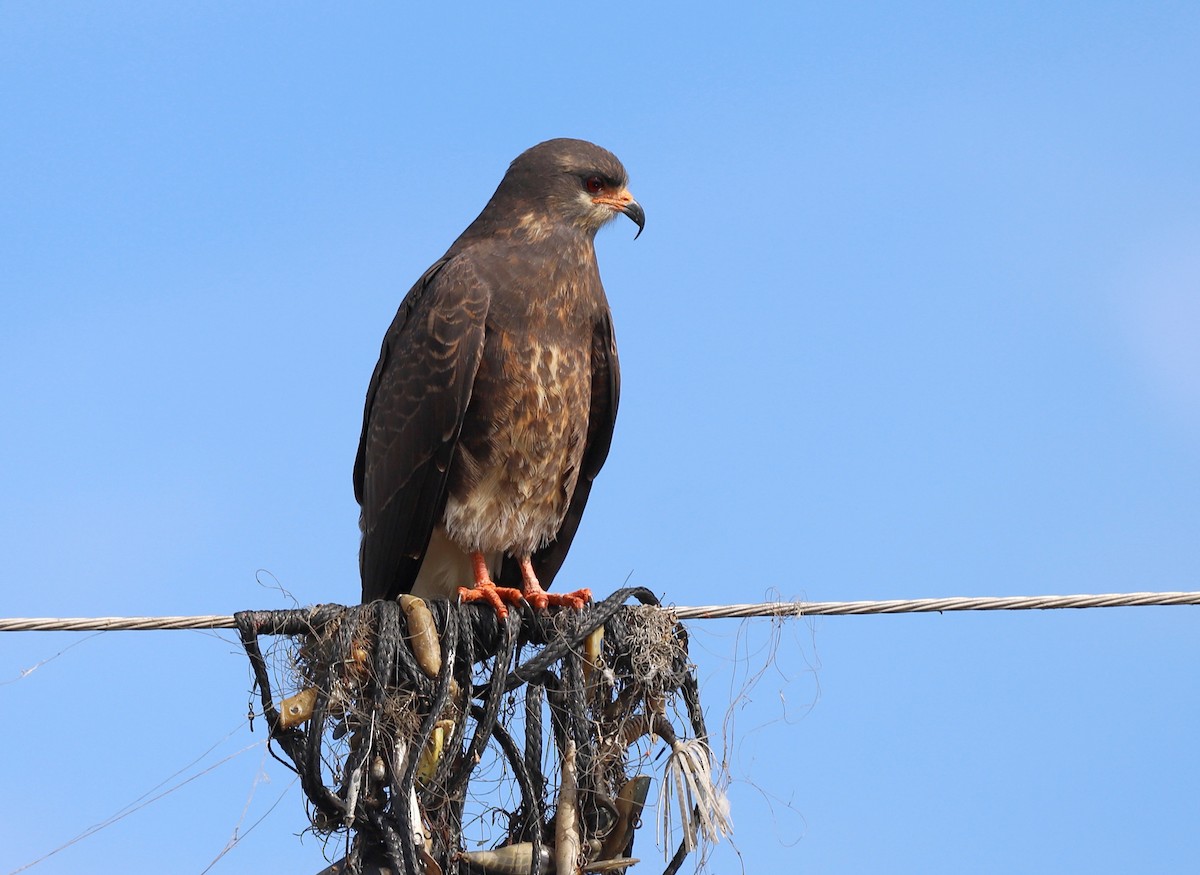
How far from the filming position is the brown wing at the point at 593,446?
659 cm

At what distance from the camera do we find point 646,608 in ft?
16.9

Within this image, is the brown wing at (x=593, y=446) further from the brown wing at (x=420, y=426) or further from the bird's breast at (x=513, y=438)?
the brown wing at (x=420, y=426)

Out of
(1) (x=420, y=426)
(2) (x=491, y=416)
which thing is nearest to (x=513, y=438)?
(2) (x=491, y=416)

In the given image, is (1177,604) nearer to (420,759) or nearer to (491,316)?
(420,759)

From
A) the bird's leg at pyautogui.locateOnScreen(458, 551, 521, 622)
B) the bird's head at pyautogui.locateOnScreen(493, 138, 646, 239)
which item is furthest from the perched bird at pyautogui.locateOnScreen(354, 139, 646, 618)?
the bird's leg at pyautogui.locateOnScreen(458, 551, 521, 622)

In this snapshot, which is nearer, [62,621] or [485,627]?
[62,621]

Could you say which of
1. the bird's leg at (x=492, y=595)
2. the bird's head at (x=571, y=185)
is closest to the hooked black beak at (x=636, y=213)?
the bird's head at (x=571, y=185)

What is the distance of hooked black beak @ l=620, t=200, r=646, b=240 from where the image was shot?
6969 mm

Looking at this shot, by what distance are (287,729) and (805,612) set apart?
1.59 m

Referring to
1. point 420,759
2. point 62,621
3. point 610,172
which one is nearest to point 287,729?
point 420,759

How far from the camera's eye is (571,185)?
6.86 m

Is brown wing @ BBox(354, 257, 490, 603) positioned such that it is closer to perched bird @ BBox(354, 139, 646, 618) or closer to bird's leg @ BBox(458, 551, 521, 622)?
perched bird @ BBox(354, 139, 646, 618)

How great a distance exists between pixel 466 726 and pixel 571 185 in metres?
2.83

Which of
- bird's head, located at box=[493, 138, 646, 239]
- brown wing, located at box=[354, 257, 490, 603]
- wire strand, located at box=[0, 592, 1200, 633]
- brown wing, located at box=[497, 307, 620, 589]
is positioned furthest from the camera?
bird's head, located at box=[493, 138, 646, 239]
